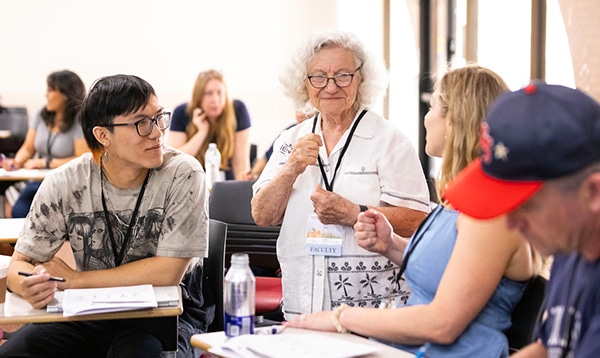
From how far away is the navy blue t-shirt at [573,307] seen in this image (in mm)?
1227

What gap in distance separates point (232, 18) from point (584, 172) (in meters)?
8.83

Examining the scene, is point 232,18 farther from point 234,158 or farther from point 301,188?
point 301,188

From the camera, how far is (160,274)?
8.84ft

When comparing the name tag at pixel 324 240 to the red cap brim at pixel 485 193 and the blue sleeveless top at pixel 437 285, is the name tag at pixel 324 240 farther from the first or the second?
the red cap brim at pixel 485 193

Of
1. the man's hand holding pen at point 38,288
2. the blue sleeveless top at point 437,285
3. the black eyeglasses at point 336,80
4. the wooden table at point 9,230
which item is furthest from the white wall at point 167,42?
the blue sleeveless top at point 437,285

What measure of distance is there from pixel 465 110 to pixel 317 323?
0.68 m

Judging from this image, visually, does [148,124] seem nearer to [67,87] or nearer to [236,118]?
[236,118]

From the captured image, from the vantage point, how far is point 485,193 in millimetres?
1206

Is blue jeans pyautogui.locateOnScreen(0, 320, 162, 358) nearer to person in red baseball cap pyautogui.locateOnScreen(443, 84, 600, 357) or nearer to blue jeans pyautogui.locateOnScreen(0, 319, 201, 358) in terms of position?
blue jeans pyautogui.locateOnScreen(0, 319, 201, 358)

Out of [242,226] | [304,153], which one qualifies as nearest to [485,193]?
[304,153]

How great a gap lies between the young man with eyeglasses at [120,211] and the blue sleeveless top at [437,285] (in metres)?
0.97

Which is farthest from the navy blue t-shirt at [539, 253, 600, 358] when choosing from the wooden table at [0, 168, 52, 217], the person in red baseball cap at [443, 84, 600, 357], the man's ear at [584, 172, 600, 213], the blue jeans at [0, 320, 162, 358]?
the wooden table at [0, 168, 52, 217]

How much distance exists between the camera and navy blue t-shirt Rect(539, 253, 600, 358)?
1.23m

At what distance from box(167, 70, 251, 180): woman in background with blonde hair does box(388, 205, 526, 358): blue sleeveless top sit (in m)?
4.32
